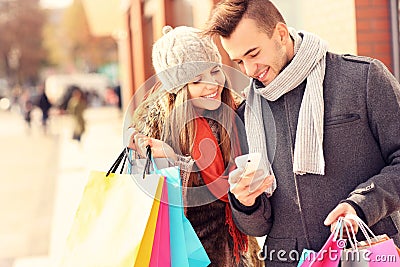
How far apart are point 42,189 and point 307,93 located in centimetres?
1058

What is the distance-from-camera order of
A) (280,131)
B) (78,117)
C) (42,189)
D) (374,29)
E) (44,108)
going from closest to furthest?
1. (280,131)
2. (374,29)
3. (42,189)
4. (78,117)
5. (44,108)

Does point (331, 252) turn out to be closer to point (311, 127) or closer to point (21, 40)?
point (311, 127)

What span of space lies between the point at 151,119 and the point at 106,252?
53 cm

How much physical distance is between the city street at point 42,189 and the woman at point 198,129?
1.25 ft

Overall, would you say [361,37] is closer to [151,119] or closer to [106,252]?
[151,119]

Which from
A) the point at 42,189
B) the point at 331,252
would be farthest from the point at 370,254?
the point at 42,189

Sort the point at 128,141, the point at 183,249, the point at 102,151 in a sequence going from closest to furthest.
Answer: the point at 183,249 → the point at 128,141 → the point at 102,151

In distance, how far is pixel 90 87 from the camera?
58.4 m

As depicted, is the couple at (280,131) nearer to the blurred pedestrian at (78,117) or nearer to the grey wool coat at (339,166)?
the grey wool coat at (339,166)

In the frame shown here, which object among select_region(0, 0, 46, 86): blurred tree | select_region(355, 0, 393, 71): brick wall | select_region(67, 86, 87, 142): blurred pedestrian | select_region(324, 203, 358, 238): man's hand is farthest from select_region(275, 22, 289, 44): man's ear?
select_region(0, 0, 46, 86): blurred tree

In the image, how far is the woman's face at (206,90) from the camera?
8.47 ft

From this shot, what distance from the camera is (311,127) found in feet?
7.76

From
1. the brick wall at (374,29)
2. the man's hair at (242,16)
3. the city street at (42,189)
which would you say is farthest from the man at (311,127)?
the brick wall at (374,29)

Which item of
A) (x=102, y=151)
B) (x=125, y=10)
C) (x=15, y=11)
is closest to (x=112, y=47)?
(x=15, y=11)
